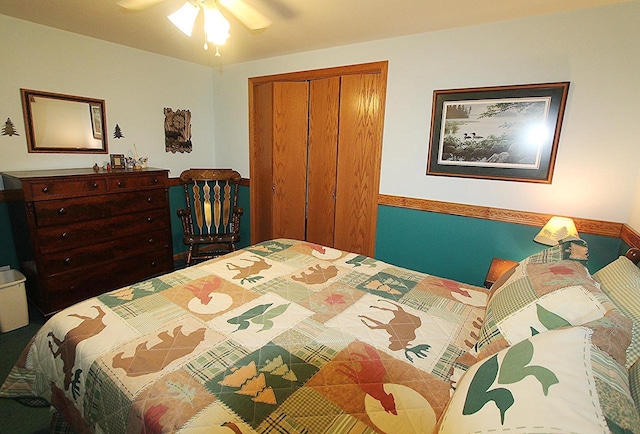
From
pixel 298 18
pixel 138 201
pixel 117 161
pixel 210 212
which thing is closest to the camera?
pixel 298 18

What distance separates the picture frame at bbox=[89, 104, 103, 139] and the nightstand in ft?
12.2

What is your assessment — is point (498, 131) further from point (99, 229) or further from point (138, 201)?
point (99, 229)

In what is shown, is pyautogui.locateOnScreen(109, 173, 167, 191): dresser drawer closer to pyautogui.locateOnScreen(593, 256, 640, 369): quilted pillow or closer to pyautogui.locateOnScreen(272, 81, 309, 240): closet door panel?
pyautogui.locateOnScreen(272, 81, 309, 240): closet door panel

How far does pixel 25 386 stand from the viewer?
1451 mm

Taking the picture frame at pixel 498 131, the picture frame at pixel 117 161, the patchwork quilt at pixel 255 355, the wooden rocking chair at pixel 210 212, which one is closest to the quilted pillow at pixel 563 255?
the patchwork quilt at pixel 255 355

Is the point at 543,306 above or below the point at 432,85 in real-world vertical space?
below

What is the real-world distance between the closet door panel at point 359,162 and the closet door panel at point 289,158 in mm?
472

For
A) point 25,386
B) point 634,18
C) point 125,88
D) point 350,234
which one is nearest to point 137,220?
point 125,88

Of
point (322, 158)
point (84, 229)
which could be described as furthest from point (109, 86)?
point (322, 158)

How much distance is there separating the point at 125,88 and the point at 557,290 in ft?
12.9

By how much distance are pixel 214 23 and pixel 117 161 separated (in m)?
2.02

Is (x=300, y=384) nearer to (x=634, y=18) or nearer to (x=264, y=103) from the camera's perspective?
(x=634, y=18)

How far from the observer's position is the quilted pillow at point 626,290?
0.91 m

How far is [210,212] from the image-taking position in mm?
3771
